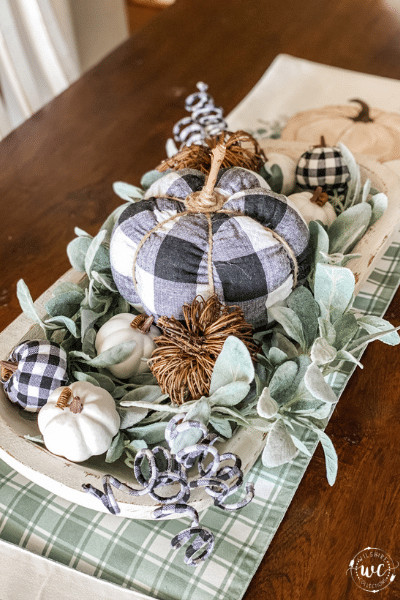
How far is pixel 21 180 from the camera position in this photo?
2.76 feet

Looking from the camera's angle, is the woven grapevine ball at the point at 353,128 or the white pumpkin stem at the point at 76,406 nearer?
the white pumpkin stem at the point at 76,406

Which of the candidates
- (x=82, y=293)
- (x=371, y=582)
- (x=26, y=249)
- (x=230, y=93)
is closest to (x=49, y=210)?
(x=26, y=249)

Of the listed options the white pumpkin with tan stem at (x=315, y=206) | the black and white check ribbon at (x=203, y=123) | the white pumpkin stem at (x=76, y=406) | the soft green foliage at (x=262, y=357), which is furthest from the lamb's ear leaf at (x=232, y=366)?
the black and white check ribbon at (x=203, y=123)

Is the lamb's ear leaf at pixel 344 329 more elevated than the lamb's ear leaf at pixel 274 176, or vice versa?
the lamb's ear leaf at pixel 274 176

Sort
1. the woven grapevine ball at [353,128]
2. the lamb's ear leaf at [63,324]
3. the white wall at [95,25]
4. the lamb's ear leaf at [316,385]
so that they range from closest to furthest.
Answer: the lamb's ear leaf at [316,385], the lamb's ear leaf at [63,324], the woven grapevine ball at [353,128], the white wall at [95,25]

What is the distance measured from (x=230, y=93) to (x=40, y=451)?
27.8 inches

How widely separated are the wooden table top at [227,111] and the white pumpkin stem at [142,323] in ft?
0.63

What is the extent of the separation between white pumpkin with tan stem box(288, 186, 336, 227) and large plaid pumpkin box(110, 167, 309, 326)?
0.26 ft

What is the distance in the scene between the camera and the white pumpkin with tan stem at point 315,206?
2.05 feet

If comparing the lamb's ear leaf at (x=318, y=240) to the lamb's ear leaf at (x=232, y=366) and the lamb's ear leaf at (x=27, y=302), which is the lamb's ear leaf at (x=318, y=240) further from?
the lamb's ear leaf at (x=27, y=302)

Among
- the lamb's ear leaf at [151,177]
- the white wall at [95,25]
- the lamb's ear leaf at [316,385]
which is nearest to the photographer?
the lamb's ear leaf at [316,385]

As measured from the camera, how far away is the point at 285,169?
694 mm

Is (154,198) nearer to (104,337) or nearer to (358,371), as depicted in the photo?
(104,337)

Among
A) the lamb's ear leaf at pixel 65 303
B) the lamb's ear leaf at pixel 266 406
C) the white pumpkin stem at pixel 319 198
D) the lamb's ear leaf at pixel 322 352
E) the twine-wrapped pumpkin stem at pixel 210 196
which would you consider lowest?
the lamb's ear leaf at pixel 266 406
